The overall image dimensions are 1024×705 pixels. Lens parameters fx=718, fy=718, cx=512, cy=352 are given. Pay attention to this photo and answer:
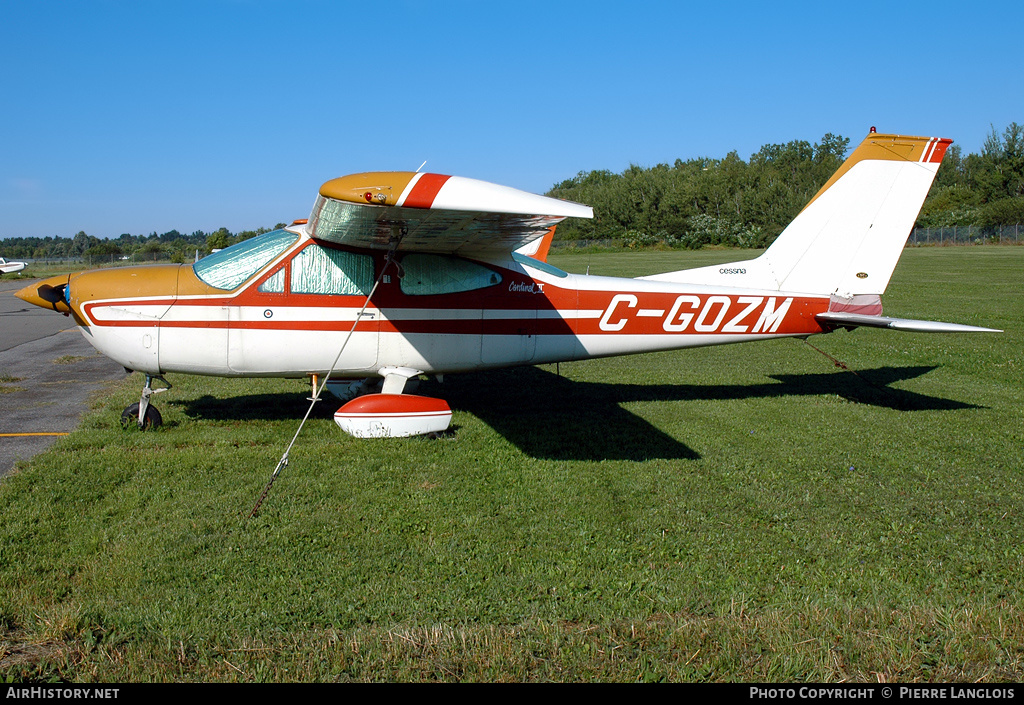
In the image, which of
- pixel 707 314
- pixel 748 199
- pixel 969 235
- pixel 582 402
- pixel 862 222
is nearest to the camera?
pixel 707 314

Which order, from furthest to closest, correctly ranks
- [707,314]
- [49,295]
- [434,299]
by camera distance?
[707,314] → [434,299] → [49,295]

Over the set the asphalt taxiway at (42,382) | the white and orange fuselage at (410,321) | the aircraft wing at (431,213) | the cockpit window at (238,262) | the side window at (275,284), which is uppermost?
the aircraft wing at (431,213)

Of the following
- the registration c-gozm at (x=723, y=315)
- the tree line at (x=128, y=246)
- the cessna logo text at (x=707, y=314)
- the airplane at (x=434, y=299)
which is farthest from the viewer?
the tree line at (x=128, y=246)

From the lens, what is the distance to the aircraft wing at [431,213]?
14.6 ft

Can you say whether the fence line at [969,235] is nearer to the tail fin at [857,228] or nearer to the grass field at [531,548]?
the tail fin at [857,228]

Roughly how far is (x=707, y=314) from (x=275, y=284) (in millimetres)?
4579

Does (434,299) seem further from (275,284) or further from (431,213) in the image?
(431,213)

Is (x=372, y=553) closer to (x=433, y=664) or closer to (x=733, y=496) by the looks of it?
(x=433, y=664)

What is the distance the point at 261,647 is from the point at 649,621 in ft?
6.09

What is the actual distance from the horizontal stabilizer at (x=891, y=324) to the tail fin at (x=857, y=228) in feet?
1.08

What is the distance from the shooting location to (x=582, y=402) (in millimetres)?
8758

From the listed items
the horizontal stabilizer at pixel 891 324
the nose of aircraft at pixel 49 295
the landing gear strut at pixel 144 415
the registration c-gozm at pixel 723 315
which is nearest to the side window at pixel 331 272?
the landing gear strut at pixel 144 415

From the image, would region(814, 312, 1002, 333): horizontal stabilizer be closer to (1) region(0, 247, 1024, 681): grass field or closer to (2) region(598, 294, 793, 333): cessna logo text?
(2) region(598, 294, 793, 333): cessna logo text

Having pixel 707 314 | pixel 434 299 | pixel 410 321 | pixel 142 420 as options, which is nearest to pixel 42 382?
pixel 142 420
